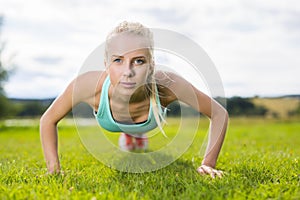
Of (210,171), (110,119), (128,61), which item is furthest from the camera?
(110,119)

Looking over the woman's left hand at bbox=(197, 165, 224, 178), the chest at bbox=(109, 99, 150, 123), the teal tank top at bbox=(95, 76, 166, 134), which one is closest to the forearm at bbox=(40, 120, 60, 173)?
the teal tank top at bbox=(95, 76, 166, 134)

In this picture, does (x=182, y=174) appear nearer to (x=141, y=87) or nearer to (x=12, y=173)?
(x=141, y=87)

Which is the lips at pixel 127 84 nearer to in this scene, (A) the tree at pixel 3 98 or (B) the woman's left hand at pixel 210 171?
(B) the woman's left hand at pixel 210 171

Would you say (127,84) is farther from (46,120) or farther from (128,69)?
(46,120)

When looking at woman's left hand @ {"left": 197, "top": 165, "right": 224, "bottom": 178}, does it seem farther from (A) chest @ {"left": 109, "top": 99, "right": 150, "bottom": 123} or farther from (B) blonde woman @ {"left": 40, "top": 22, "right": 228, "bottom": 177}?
(A) chest @ {"left": 109, "top": 99, "right": 150, "bottom": 123}

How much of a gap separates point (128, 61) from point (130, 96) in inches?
19.4

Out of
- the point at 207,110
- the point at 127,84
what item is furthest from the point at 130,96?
the point at 207,110

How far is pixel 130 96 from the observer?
3.71 m

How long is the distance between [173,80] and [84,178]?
119 centimetres

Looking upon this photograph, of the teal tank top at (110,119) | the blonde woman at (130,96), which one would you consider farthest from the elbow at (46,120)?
the teal tank top at (110,119)

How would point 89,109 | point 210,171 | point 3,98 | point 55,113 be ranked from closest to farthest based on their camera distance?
point 210,171
point 55,113
point 89,109
point 3,98

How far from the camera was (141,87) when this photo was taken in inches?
140

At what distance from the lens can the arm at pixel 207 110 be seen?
3.64 m

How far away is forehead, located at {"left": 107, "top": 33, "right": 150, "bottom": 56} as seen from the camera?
132 inches
